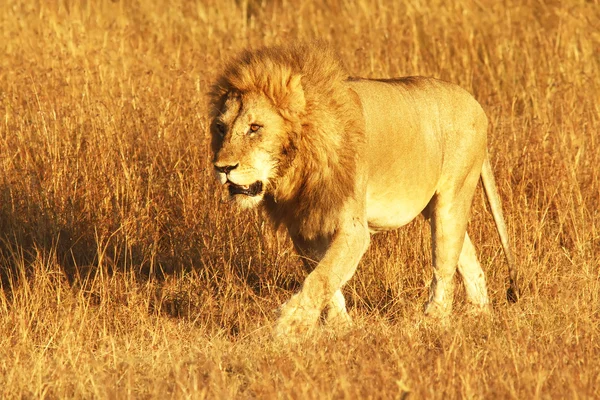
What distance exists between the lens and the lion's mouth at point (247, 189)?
4.47 metres

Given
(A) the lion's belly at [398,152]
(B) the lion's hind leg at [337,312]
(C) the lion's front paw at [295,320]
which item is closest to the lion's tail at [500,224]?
(A) the lion's belly at [398,152]

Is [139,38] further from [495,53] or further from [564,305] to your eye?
[564,305]

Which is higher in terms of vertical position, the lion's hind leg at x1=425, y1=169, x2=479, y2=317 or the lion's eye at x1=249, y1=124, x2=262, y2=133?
the lion's eye at x1=249, y1=124, x2=262, y2=133

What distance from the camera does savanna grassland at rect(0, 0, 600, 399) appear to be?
394cm

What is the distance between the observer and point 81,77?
298 inches

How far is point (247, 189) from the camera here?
448 centimetres

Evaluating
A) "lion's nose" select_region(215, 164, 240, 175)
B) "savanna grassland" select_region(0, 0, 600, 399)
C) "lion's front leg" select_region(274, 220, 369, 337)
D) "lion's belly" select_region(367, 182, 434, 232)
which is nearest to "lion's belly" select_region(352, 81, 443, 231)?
"lion's belly" select_region(367, 182, 434, 232)

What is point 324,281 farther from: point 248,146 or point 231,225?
point 231,225

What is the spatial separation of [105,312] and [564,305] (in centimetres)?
226

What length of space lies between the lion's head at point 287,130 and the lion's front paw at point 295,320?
50 cm

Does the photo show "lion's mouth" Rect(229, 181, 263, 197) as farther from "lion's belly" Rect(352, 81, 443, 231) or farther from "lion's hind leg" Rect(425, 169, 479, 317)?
"lion's hind leg" Rect(425, 169, 479, 317)

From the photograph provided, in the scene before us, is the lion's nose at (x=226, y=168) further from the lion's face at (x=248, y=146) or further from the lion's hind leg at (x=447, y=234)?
the lion's hind leg at (x=447, y=234)

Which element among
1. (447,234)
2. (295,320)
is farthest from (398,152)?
(295,320)

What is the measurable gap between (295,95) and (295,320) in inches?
38.3
